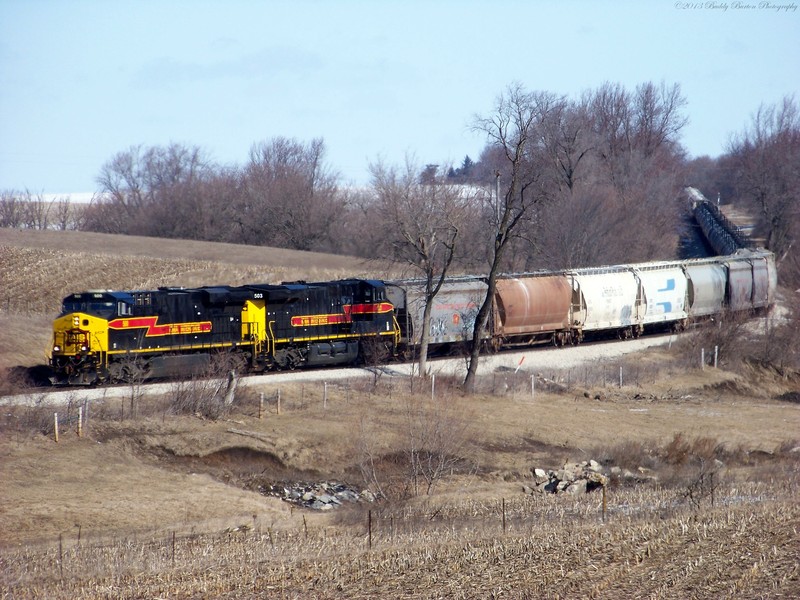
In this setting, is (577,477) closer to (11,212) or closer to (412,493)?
(412,493)

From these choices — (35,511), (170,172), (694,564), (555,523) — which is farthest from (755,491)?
(170,172)

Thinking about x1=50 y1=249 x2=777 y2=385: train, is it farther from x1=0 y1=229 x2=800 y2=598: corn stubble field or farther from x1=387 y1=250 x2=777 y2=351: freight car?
x1=0 y1=229 x2=800 y2=598: corn stubble field

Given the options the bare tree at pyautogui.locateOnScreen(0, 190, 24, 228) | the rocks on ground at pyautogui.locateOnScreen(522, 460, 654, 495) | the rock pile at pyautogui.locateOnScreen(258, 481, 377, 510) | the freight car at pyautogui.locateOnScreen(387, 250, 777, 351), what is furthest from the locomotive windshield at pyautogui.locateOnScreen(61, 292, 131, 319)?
the bare tree at pyautogui.locateOnScreen(0, 190, 24, 228)

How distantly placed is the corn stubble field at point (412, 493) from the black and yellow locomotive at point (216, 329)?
2147mm

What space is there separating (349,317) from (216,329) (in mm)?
5398

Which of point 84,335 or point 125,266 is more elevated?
point 125,266

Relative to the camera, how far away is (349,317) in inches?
1272

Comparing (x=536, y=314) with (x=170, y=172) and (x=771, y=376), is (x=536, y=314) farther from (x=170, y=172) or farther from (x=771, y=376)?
(x=170, y=172)

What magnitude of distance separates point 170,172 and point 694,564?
11728 centimetres

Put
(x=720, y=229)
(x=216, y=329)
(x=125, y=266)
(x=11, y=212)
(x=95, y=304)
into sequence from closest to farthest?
(x=95, y=304)
(x=216, y=329)
(x=125, y=266)
(x=720, y=229)
(x=11, y=212)

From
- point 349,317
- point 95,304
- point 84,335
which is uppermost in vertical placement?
point 95,304

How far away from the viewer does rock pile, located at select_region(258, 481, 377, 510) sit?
2058 cm

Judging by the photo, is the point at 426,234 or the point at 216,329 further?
the point at 426,234

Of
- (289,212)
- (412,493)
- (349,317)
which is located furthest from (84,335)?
(289,212)
